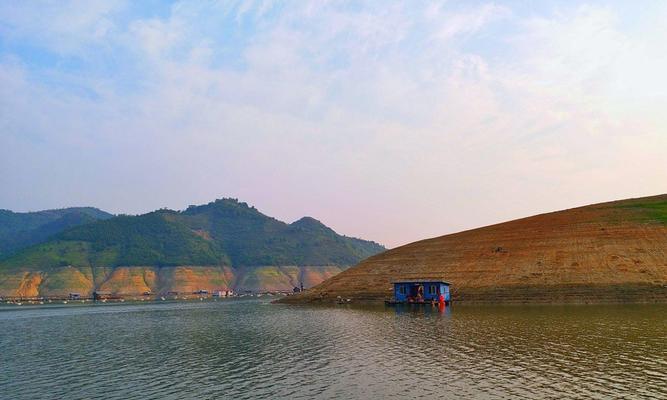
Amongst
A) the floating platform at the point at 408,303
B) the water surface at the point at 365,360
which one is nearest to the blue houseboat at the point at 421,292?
the floating platform at the point at 408,303

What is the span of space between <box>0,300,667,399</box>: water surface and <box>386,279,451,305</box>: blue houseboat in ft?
117

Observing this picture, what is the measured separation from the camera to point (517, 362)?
4731cm

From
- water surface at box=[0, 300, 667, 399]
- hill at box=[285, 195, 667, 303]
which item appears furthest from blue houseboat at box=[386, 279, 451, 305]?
water surface at box=[0, 300, 667, 399]

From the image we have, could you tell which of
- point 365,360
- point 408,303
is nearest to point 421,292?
point 408,303

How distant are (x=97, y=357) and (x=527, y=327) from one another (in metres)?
52.2

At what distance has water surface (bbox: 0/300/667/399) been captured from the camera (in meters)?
39.8

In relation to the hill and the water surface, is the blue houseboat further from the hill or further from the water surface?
the water surface

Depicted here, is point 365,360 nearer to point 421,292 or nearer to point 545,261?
point 421,292

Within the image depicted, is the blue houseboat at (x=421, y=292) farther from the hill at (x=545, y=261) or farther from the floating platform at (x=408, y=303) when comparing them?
the hill at (x=545, y=261)

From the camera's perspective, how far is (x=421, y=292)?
12694 cm

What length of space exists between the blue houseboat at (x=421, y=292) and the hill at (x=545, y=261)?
405cm

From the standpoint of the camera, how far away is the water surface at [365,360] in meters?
39.8

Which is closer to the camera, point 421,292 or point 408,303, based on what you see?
point 408,303

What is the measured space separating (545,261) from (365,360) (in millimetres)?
89968
